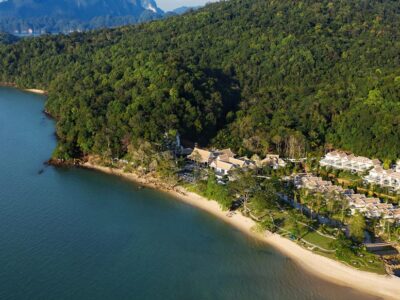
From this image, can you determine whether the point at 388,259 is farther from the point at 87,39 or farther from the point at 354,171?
the point at 87,39

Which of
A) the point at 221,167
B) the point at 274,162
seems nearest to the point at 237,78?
the point at 274,162

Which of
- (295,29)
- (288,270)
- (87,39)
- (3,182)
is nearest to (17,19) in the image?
(87,39)

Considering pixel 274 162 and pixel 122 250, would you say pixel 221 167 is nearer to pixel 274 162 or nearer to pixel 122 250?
pixel 274 162

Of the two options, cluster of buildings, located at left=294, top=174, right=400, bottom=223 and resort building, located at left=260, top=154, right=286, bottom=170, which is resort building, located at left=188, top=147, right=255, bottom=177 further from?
cluster of buildings, located at left=294, top=174, right=400, bottom=223

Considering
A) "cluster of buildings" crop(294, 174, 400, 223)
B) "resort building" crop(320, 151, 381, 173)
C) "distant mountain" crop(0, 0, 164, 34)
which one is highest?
"distant mountain" crop(0, 0, 164, 34)

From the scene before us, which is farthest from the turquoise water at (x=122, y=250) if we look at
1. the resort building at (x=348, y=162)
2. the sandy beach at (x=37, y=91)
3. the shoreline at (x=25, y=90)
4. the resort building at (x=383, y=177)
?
the shoreline at (x=25, y=90)

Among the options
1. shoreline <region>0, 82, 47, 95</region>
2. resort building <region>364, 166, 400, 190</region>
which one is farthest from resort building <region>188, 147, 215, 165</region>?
shoreline <region>0, 82, 47, 95</region>

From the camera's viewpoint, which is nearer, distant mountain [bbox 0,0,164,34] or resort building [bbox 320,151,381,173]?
resort building [bbox 320,151,381,173]

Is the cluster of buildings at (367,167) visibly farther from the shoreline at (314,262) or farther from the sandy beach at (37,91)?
the sandy beach at (37,91)
